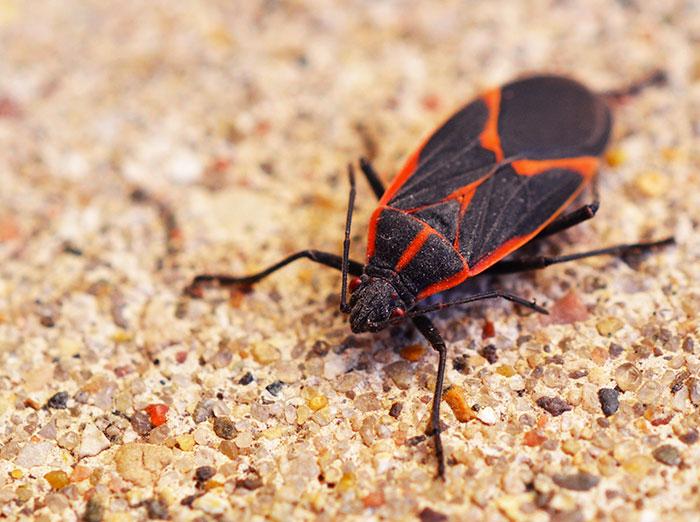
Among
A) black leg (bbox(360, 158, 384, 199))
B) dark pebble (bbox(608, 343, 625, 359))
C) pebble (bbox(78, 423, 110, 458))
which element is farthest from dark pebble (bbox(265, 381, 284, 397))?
dark pebble (bbox(608, 343, 625, 359))

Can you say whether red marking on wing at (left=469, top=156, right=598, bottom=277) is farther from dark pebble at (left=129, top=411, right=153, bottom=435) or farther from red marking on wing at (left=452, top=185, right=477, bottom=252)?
dark pebble at (left=129, top=411, right=153, bottom=435)

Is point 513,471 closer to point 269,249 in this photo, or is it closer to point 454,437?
point 454,437

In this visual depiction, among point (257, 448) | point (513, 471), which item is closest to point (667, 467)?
point (513, 471)

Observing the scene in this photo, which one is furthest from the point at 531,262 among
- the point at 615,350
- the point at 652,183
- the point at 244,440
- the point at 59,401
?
the point at 59,401

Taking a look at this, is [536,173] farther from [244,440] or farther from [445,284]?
[244,440]

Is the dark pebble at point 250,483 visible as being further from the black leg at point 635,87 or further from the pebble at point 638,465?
the black leg at point 635,87

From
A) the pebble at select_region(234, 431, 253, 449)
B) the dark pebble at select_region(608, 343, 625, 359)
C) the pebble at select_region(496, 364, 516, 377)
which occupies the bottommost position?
the pebble at select_region(234, 431, 253, 449)
